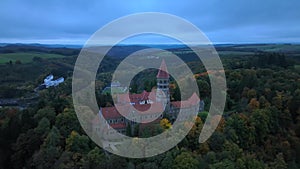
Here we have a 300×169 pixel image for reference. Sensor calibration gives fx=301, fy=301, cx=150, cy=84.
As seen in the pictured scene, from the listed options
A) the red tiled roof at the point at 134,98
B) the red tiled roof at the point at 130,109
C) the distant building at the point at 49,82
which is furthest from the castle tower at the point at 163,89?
the distant building at the point at 49,82

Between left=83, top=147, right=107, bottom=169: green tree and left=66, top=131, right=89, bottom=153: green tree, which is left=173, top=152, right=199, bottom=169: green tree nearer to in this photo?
left=83, top=147, right=107, bottom=169: green tree

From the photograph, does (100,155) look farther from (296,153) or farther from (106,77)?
(106,77)

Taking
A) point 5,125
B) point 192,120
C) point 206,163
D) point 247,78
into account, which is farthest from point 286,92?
point 5,125

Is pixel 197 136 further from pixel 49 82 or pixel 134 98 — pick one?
pixel 49 82

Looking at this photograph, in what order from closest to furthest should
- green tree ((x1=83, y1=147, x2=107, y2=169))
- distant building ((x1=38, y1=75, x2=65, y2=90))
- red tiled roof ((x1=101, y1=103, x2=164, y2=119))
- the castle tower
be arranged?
green tree ((x1=83, y1=147, x2=107, y2=169)) < red tiled roof ((x1=101, y1=103, x2=164, y2=119)) < the castle tower < distant building ((x1=38, y1=75, x2=65, y2=90))

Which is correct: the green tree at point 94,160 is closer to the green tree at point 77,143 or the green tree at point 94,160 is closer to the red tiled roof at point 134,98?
the green tree at point 77,143

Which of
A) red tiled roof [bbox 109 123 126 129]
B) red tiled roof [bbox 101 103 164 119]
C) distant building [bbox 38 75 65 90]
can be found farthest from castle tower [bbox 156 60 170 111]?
distant building [bbox 38 75 65 90]

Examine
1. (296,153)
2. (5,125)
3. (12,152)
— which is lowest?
(296,153)

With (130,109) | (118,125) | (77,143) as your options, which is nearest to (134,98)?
(130,109)
